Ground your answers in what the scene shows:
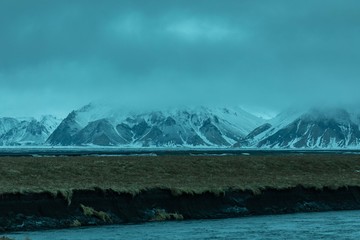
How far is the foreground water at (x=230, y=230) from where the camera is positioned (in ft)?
117

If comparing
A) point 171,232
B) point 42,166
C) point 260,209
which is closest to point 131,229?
point 171,232

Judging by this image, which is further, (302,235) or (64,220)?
(64,220)

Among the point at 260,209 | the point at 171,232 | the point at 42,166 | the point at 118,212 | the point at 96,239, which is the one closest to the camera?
the point at 96,239

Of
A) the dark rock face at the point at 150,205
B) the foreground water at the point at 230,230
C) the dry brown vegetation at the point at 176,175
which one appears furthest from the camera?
the dry brown vegetation at the point at 176,175

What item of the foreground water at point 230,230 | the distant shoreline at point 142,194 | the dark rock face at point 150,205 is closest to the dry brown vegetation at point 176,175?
the distant shoreline at point 142,194

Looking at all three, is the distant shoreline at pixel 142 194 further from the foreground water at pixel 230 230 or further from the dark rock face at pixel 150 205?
the foreground water at pixel 230 230

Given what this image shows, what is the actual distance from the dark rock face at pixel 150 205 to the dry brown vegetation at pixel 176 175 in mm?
649

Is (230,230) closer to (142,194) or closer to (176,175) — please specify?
(142,194)

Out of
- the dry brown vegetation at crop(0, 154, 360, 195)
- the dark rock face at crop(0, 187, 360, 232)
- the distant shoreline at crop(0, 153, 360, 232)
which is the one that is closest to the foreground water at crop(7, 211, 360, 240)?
the dark rock face at crop(0, 187, 360, 232)

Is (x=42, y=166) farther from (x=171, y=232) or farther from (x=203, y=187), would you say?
(x=171, y=232)

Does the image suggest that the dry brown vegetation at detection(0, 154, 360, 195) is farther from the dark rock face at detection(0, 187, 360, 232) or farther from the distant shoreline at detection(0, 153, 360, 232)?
the dark rock face at detection(0, 187, 360, 232)

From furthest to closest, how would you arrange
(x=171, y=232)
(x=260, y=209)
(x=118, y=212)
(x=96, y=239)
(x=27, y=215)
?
(x=260, y=209), (x=118, y=212), (x=27, y=215), (x=171, y=232), (x=96, y=239)

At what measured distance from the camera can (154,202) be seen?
4728 centimetres

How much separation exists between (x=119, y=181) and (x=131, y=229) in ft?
54.3
